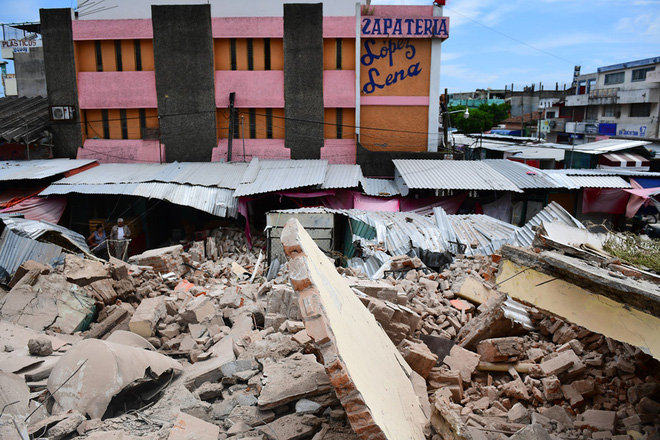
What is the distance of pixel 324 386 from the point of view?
4066mm

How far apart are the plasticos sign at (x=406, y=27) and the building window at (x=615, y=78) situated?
27.8 m

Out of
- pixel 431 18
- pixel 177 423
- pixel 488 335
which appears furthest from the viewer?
pixel 431 18

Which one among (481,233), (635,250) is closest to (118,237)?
(481,233)

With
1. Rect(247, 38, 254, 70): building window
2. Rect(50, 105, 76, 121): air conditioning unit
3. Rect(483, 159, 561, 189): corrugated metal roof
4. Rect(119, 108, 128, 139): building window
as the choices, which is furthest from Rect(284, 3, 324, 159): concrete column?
Rect(50, 105, 76, 121): air conditioning unit

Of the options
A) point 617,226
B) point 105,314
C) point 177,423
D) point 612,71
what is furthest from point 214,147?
point 612,71

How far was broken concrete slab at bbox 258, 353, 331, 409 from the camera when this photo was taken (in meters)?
4.00

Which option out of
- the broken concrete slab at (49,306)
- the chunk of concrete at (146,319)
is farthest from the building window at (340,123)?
the chunk of concrete at (146,319)

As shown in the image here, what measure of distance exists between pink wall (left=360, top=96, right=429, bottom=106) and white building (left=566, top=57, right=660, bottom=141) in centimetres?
2396

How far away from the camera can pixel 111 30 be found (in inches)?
720

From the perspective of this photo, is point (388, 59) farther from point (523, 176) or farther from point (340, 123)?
point (523, 176)

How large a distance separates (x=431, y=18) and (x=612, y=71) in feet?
94.9

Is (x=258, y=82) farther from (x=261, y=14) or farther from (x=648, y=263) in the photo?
(x=648, y=263)

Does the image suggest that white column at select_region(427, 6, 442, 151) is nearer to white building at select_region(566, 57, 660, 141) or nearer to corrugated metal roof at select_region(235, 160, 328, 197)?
corrugated metal roof at select_region(235, 160, 328, 197)

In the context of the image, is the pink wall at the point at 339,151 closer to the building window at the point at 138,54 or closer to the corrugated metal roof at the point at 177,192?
the corrugated metal roof at the point at 177,192
